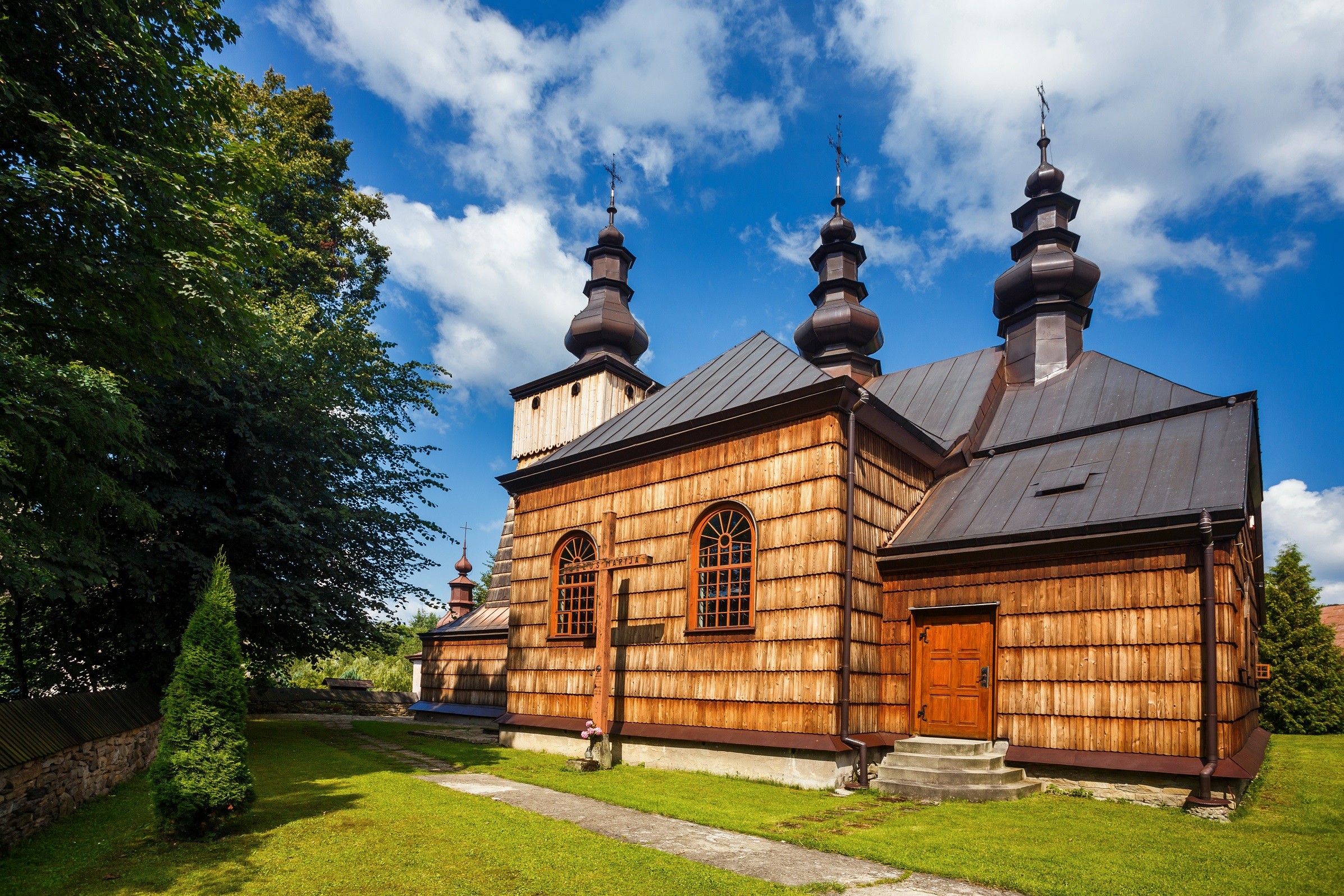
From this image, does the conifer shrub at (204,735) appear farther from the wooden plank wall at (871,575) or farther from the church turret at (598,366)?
the church turret at (598,366)

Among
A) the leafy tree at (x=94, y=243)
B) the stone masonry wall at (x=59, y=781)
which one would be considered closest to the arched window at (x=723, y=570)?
the leafy tree at (x=94, y=243)

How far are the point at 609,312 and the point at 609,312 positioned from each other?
0.02 m

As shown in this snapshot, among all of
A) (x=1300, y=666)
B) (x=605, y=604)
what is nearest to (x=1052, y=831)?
(x=605, y=604)

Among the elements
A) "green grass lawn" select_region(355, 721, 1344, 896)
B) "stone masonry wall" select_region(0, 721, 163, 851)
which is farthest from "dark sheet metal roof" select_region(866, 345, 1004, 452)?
"stone masonry wall" select_region(0, 721, 163, 851)

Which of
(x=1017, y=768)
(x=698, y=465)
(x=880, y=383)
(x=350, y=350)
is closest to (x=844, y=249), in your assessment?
(x=880, y=383)

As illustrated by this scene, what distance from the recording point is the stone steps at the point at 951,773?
9.29m

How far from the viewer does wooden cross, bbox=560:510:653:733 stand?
1183 cm

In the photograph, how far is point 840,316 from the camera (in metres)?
20.0

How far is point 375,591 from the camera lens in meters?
17.1

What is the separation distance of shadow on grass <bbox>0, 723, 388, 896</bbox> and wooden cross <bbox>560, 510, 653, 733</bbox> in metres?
3.37

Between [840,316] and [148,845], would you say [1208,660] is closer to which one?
[148,845]

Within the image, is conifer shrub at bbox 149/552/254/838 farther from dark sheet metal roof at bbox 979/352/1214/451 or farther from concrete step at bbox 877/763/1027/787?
dark sheet metal roof at bbox 979/352/1214/451

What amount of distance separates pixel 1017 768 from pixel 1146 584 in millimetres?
2792

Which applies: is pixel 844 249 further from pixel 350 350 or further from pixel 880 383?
pixel 350 350
